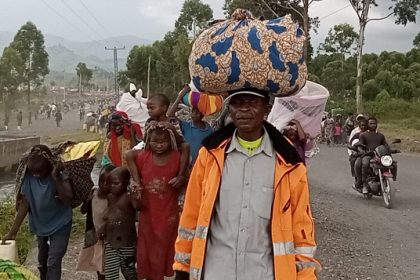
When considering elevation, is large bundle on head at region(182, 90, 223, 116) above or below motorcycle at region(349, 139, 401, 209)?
above

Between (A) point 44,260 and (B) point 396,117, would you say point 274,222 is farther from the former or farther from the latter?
(B) point 396,117

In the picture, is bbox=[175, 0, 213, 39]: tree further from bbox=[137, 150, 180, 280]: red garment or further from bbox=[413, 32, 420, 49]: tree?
bbox=[137, 150, 180, 280]: red garment

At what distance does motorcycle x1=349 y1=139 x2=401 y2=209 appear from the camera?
33.9 ft

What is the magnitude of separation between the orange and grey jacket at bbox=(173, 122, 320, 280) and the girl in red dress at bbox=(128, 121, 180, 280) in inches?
64.5

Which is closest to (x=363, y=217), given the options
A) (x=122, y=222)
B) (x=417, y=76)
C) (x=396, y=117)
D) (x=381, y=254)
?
(x=381, y=254)

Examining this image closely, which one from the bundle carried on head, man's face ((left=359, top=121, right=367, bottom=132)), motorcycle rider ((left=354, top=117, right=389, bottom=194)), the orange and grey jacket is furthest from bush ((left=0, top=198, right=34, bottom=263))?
man's face ((left=359, top=121, right=367, bottom=132))

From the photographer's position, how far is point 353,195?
1180 cm

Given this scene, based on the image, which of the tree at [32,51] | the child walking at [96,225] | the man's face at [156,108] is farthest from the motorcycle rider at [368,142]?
the tree at [32,51]

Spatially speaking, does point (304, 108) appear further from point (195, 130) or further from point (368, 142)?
point (368, 142)

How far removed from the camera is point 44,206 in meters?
4.93

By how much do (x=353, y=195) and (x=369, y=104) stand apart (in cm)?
2574

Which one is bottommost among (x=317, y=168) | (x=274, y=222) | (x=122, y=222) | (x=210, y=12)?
(x=317, y=168)

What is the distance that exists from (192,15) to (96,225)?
44.3 metres

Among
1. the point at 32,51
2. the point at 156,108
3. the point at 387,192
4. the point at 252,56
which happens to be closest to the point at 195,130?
the point at 156,108
